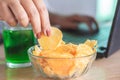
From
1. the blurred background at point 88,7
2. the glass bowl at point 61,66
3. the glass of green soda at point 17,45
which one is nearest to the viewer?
the glass bowl at point 61,66

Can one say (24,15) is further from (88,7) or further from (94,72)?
(88,7)

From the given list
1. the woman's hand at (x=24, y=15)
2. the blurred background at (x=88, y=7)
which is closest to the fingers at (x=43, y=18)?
the woman's hand at (x=24, y=15)

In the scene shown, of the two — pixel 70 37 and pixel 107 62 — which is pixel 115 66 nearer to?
pixel 107 62

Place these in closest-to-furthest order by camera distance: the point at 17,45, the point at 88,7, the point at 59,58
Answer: the point at 59,58 < the point at 17,45 < the point at 88,7

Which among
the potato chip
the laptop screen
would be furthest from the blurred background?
the potato chip

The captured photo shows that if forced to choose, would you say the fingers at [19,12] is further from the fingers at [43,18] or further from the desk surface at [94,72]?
the desk surface at [94,72]

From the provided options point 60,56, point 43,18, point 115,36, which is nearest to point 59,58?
point 60,56

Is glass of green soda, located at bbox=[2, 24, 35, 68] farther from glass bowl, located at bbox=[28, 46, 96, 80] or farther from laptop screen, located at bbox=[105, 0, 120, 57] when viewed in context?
laptop screen, located at bbox=[105, 0, 120, 57]

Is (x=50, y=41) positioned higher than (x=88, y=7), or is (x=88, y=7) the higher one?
(x=50, y=41)
